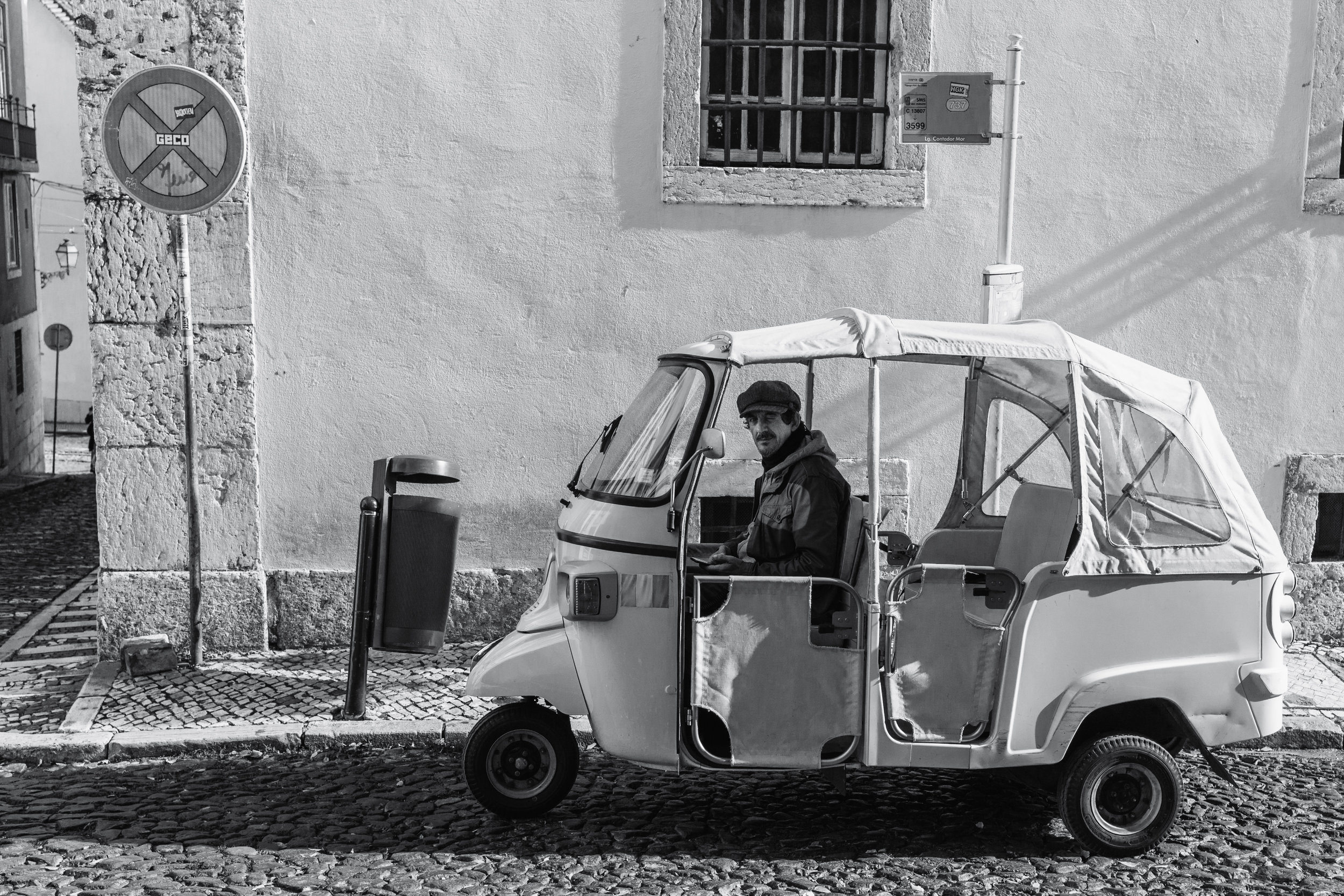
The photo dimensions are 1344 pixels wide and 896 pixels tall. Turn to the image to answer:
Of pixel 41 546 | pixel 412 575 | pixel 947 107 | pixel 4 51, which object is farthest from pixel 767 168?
pixel 4 51

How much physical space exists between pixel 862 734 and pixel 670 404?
1366mm

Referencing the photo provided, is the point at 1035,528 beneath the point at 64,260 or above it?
beneath

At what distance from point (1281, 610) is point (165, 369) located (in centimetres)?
575

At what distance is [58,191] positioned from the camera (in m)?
34.0

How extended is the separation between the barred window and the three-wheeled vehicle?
11.3 ft

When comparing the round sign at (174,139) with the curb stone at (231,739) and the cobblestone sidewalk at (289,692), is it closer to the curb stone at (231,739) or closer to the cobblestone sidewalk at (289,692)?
the cobblestone sidewalk at (289,692)

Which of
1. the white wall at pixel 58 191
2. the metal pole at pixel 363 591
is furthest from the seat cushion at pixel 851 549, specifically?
the white wall at pixel 58 191

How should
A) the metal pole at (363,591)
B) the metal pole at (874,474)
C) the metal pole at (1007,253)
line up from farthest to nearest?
the metal pole at (1007,253) < the metal pole at (363,591) < the metal pole at (874,474)

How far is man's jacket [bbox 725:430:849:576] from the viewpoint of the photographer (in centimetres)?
493

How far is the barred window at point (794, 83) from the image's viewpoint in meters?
7.96

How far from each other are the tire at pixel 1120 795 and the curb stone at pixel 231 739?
2.13m

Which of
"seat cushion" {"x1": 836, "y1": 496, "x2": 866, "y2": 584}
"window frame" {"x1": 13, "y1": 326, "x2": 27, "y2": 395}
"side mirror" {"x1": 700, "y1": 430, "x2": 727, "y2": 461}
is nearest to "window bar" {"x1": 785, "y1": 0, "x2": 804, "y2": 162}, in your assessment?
"seat cushion" {"x1": 836, "y1": 496, "x2": 866, "y2": 584}

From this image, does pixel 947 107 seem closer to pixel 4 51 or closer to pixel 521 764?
pixel 521 764

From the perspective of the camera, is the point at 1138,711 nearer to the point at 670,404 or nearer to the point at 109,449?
the point at 670,404
